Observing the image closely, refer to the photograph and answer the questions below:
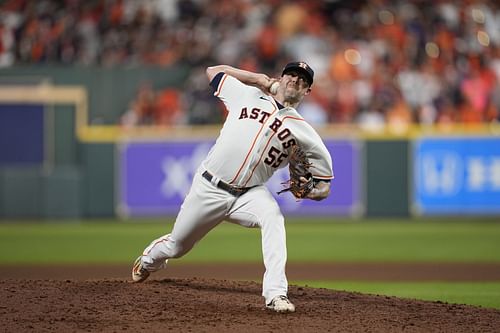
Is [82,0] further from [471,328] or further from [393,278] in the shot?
[471,328]

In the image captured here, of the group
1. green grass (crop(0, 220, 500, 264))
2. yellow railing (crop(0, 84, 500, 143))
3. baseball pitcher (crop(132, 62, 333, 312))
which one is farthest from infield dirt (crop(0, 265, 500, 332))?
yellow railing (crop(0, 84, 500, 143))

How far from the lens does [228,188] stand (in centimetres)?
661

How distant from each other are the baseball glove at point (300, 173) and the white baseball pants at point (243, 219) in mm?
201

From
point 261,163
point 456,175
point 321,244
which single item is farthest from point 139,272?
point 456,175

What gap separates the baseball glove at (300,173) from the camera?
6.50 meters

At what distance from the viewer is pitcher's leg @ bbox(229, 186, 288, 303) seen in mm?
6344

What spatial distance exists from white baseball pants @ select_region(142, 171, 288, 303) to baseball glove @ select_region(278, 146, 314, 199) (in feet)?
0.66

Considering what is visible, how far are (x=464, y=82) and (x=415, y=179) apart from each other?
6.70ft

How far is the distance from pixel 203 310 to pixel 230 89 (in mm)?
1585

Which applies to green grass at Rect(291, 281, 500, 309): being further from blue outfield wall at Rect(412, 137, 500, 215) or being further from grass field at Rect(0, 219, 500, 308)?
blue outfield wall at Rect(412, 137, 500, 215)

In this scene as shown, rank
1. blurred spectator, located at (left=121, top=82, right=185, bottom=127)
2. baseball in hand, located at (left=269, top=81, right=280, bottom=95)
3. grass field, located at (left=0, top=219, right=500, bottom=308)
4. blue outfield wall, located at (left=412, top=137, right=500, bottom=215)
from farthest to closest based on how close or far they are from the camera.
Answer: blurred spectator, located at (left=121, top=82, right=185, bottom=127), blue outfield wall, located at (left=412, top=137, right=500, bottom=215), grass field, located at (left=0, top=219, right=500, bottom=308), baseball in hand, located at (left=269, top=81, right=280, bottom=95)

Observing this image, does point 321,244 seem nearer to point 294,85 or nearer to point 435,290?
point 435,290

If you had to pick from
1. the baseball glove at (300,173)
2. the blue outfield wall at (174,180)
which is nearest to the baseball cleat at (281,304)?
the baseball glove at (300,173)

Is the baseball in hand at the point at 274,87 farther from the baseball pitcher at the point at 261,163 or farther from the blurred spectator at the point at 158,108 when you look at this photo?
the blurred spectator at the point at 158,108
